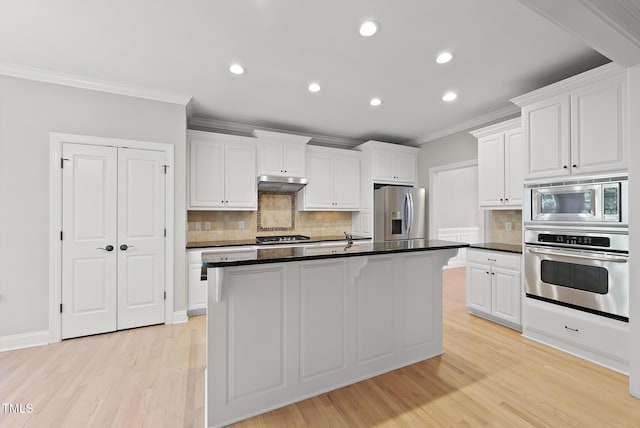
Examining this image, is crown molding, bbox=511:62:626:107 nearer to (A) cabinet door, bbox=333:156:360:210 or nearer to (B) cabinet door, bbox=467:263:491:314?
(B) cabinet door, bbox=467:263:491:314

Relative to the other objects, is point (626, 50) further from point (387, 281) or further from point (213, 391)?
point (213, 391)

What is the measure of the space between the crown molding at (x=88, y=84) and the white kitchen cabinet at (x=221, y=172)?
578 mm

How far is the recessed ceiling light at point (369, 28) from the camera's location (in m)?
2.10

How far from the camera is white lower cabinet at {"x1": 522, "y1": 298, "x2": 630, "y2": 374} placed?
2.27 meters

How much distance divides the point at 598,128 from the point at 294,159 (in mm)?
3529

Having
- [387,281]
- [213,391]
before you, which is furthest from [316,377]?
[387,281]

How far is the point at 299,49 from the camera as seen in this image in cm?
246

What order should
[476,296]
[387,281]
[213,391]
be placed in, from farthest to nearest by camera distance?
[476,296], [387,281], [213,391]

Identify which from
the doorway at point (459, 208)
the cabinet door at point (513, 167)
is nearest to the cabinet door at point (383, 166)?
the cabinet door at point (513, 167)

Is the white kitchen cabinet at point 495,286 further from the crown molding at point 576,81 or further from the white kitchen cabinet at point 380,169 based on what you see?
the white kitchen cabinet at point 380,169

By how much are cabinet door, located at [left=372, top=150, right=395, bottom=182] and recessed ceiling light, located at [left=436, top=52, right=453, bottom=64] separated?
2387mm

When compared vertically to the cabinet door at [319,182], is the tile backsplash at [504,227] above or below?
below

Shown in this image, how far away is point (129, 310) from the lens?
10.5ft

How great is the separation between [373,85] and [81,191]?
3.41 metres
